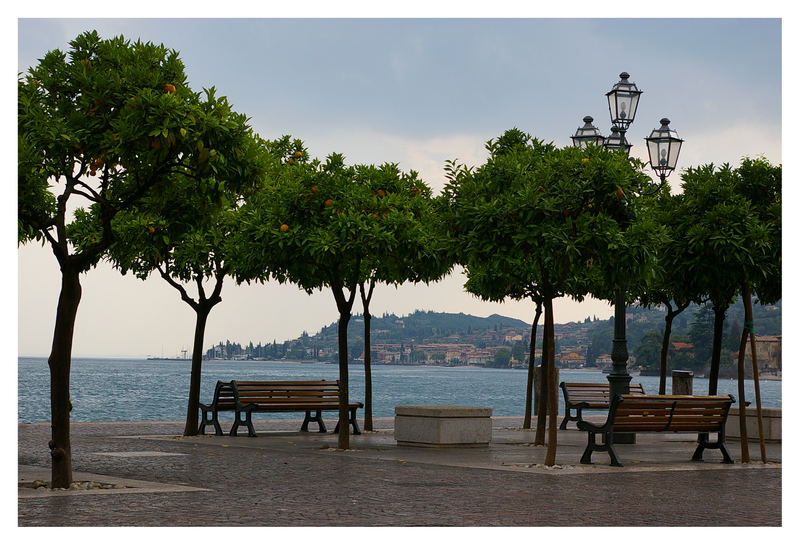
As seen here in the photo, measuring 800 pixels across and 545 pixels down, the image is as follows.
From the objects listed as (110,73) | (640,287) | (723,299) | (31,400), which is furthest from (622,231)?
(31,400)

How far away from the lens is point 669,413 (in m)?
16.3

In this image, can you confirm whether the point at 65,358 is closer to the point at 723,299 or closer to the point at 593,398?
the point at 723,299

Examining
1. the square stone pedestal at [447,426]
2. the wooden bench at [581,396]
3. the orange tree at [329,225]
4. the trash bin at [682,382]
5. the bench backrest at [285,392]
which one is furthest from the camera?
the trash bin at [682,382]

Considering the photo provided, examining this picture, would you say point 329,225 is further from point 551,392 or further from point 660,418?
point 660,418

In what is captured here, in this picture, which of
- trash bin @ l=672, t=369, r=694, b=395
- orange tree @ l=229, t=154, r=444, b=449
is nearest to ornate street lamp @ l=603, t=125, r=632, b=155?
orange tree @ l=229, t=154, r=444, b=449

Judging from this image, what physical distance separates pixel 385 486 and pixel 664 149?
416 inches

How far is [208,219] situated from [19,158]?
99.3 inches

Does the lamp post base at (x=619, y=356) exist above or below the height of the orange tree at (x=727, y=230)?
below

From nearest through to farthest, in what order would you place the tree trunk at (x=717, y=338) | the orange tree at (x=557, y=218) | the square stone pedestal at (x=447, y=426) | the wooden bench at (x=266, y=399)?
the orange tree at (x=557, y=218) < the square stone pedestal at (x=447, y=426) < the tree trunk at (x=717, y=338) < the wooden bench at (x=266, y=399)

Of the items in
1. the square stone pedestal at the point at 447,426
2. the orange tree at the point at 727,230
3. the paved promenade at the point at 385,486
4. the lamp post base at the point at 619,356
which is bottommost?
the paved promenade at the point at 385,486

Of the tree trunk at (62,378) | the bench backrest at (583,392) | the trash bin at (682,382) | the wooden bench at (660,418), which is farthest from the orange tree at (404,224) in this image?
the trash bin at (682,382)

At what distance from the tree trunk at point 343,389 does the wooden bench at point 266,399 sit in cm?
274

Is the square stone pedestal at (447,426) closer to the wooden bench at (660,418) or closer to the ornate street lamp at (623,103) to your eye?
the wooden bench at (660,418)

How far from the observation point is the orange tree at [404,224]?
17781 mm
